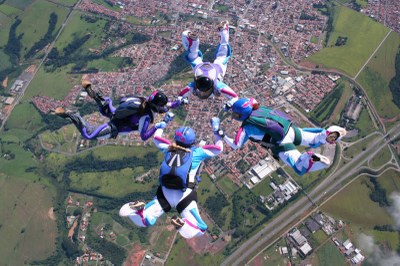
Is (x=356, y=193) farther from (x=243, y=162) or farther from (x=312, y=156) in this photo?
(x=312, y=156)

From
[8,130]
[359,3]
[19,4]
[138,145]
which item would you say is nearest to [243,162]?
[138,145]

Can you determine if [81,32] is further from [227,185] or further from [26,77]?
[227,185]

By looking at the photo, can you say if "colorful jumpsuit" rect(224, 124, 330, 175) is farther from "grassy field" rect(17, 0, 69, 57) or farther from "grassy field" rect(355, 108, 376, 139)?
"grassy field" rect(17, 0, 69, 57)

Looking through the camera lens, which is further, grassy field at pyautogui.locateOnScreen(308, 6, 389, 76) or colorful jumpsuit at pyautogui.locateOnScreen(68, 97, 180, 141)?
grassy field at pyautogui.locateOnScreen(308, 6, 389, 76)

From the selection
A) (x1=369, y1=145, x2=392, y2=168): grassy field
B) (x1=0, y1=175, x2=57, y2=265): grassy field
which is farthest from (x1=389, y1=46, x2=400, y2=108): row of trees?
(x1=0, y1=175, x2=57, y2=265): grassy field

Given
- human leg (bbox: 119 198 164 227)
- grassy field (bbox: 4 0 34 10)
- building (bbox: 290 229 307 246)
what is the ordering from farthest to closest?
grassy field (bbox: 4 0 34 10) < building (bbox: 290 229 307 246) < human leg (bbox: 119 198 164 227)

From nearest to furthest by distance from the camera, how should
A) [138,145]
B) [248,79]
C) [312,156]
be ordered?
[312,156], [138,145], [248,79]
